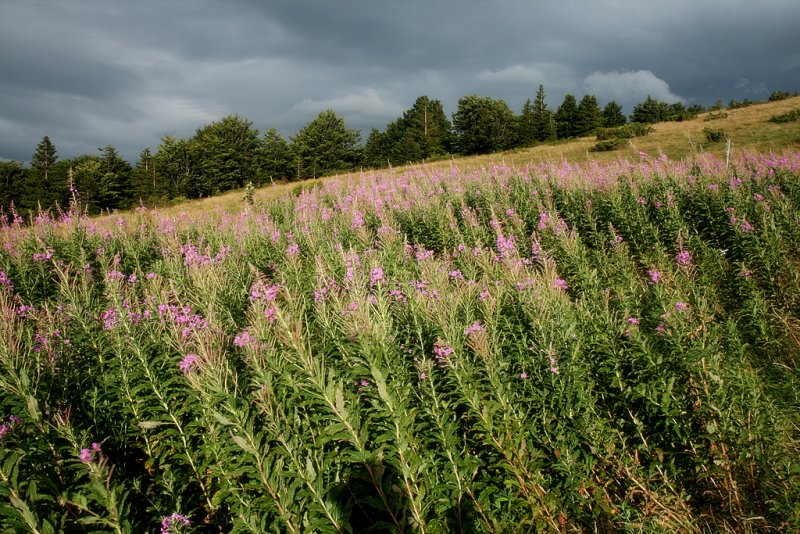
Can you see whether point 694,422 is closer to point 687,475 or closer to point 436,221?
point 687,475

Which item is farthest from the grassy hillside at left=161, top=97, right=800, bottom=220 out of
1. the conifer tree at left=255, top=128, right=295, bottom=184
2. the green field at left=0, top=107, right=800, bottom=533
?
the conifer tree at left=255, top=128, right=295, bottom=184

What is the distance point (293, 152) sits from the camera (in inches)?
2285

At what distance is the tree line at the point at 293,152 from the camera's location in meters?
51.7

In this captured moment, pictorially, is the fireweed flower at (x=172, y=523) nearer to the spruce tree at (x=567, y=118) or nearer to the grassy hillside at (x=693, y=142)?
the grassy hillside at (x=693, y=142)

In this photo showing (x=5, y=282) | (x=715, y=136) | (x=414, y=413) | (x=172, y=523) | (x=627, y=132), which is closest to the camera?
(x=172, y=523)

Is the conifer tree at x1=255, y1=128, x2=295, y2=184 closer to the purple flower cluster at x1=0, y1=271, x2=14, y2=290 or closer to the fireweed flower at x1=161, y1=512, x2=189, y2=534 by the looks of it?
the purple flower cluster at x1=0, y1=271, x2=14, y2=290

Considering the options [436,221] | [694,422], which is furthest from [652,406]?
[436,221]

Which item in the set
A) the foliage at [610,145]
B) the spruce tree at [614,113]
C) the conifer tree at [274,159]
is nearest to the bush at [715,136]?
the foliage at [610,145]

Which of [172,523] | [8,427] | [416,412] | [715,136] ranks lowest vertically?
[172,523]

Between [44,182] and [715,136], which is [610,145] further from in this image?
[44,182]

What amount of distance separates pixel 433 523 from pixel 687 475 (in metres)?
2.47

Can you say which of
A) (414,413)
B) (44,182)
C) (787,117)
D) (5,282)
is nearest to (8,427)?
(414,413)

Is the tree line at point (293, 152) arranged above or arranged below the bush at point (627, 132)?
above

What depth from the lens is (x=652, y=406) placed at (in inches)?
136
